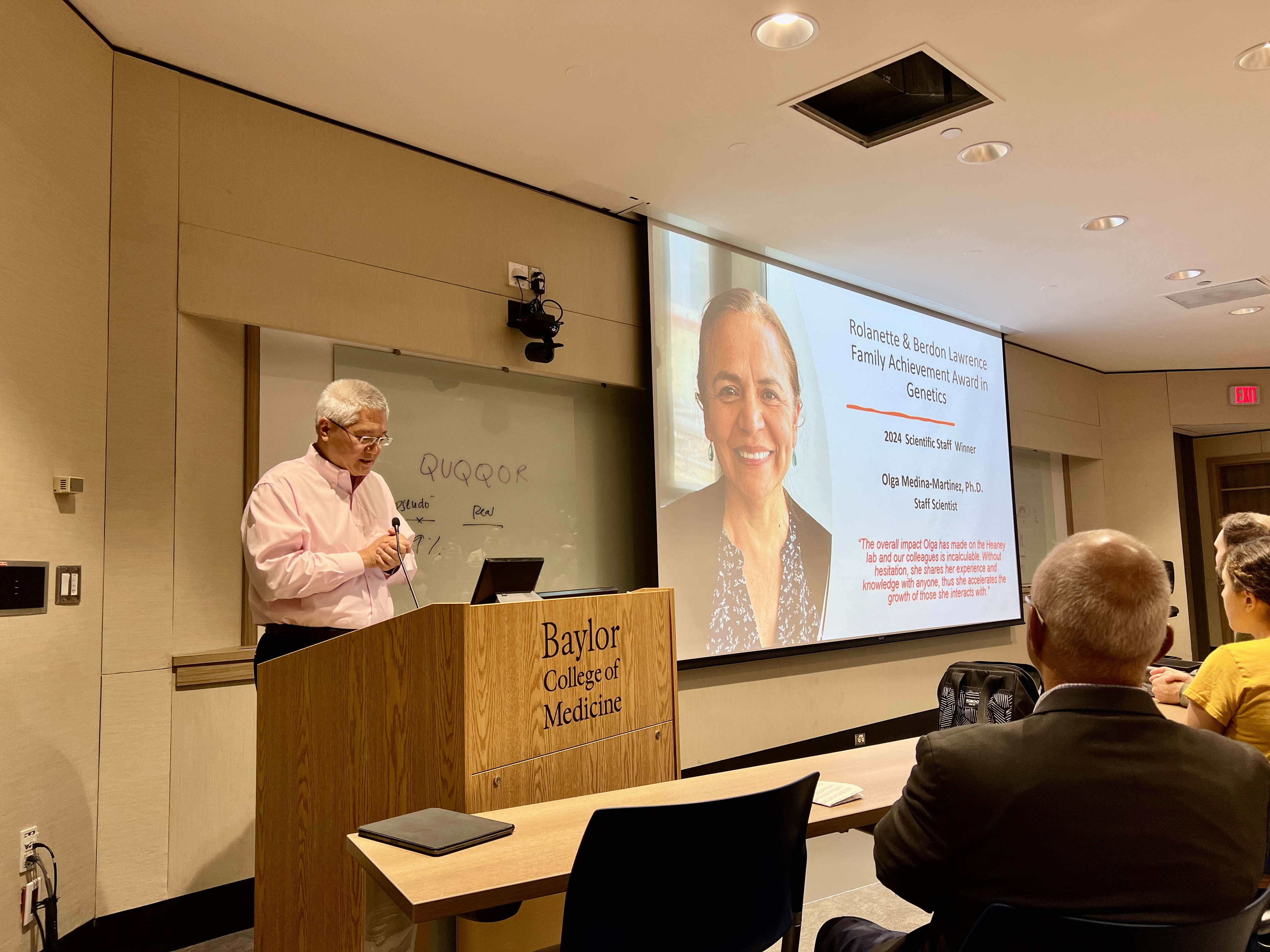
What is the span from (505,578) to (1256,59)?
3.54 metres

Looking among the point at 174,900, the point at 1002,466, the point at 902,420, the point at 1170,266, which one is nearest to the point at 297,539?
the point at 174,900

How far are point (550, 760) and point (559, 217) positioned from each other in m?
3.21

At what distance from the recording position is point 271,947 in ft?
7.04

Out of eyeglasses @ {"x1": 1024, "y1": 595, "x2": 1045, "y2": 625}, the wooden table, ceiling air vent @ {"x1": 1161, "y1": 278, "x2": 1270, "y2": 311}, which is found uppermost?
ceiling air vent @ {"x1": 1161, "y1": 278, "x2": 1270, "y2": 311}

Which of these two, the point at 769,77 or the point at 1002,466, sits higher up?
the point at 769,77

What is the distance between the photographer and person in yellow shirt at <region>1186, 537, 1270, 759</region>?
1920mm

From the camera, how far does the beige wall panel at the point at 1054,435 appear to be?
774cm

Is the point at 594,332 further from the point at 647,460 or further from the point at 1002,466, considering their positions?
the point at 1002,466

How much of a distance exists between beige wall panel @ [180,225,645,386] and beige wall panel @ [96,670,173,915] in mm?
1308

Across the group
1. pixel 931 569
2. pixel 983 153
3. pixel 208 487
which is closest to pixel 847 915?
pixel 208 487

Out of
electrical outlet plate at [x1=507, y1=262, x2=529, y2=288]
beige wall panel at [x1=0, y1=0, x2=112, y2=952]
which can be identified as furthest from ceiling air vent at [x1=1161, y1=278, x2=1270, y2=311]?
beige wall panel at [x1=0, y1=0, x2=112, y2=952]

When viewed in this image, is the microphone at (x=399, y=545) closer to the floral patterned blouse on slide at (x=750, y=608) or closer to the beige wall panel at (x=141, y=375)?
the beige wall panel at (x=141, y=375)

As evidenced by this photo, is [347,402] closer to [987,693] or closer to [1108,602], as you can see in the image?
[1108,602]

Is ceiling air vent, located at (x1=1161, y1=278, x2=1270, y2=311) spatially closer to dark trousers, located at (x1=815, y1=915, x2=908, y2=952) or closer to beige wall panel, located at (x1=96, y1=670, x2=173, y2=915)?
dark trousers, located at (x1=815, y1=915, x2=908, y2=952)
